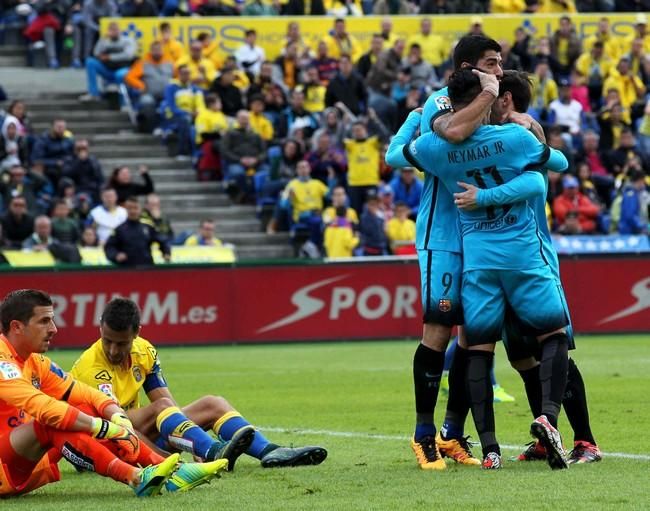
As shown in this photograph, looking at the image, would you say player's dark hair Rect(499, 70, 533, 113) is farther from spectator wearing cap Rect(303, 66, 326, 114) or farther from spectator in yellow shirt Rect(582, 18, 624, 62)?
spectator in yellow shirt Rect(582, 18, 624, 62)

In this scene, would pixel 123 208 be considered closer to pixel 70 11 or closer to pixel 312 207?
pixel 312 207

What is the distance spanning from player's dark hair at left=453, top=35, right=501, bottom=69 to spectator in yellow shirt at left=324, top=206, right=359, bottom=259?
14962 mm

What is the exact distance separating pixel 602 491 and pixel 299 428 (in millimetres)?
4338

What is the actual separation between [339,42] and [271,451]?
20.5 m

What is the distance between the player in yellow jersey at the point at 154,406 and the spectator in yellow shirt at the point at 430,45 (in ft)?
68.0

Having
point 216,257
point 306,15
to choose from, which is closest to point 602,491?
point 216,257

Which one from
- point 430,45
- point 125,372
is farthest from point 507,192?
point 430,45

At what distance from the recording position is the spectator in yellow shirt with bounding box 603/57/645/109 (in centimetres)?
2914

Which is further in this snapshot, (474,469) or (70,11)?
(70,11)

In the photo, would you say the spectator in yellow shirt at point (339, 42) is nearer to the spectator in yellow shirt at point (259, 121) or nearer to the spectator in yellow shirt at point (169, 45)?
the spectator in yellow shirt at point (259, 121)

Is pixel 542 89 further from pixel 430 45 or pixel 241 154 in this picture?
pixel 241 154

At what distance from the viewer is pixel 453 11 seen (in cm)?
3142

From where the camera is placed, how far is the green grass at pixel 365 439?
7699 mm

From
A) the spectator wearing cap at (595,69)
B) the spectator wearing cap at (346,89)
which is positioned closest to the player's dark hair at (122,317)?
the spectator wearing cap at (346,89)
